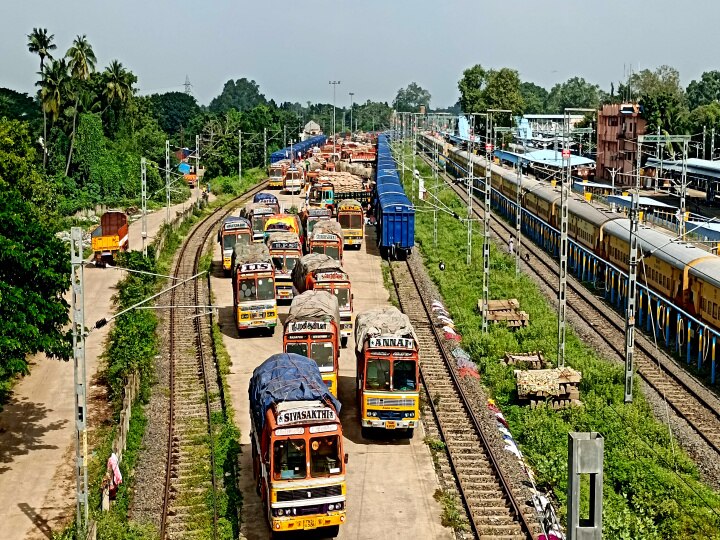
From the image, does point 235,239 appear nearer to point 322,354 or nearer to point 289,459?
→ point 322,354

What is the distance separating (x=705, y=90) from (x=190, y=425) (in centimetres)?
14238

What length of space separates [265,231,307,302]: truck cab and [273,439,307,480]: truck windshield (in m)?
22.6

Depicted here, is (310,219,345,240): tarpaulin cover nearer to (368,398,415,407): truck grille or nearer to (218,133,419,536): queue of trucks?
(218,133,419,536): queue of trucks

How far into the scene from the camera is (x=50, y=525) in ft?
66.8

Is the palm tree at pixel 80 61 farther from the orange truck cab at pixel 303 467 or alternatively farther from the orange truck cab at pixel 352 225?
the orange truck cab at pixel 303 467

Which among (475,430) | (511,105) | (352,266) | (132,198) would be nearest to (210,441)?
(475,430)

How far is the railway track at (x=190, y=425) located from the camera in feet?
65.5

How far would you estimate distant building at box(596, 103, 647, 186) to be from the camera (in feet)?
292

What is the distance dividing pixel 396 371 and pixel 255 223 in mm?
30905

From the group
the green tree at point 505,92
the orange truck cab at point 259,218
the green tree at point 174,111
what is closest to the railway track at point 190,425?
the orange truck cab at point 259,218

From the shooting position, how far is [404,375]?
23016 mm

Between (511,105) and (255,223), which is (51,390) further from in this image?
(511,105)

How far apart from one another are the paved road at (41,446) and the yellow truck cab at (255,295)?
235 inches

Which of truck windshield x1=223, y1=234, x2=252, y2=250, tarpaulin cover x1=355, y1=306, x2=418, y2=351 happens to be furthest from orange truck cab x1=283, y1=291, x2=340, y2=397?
truck windshield x1=223, y1=234, x2=252, y2=250
